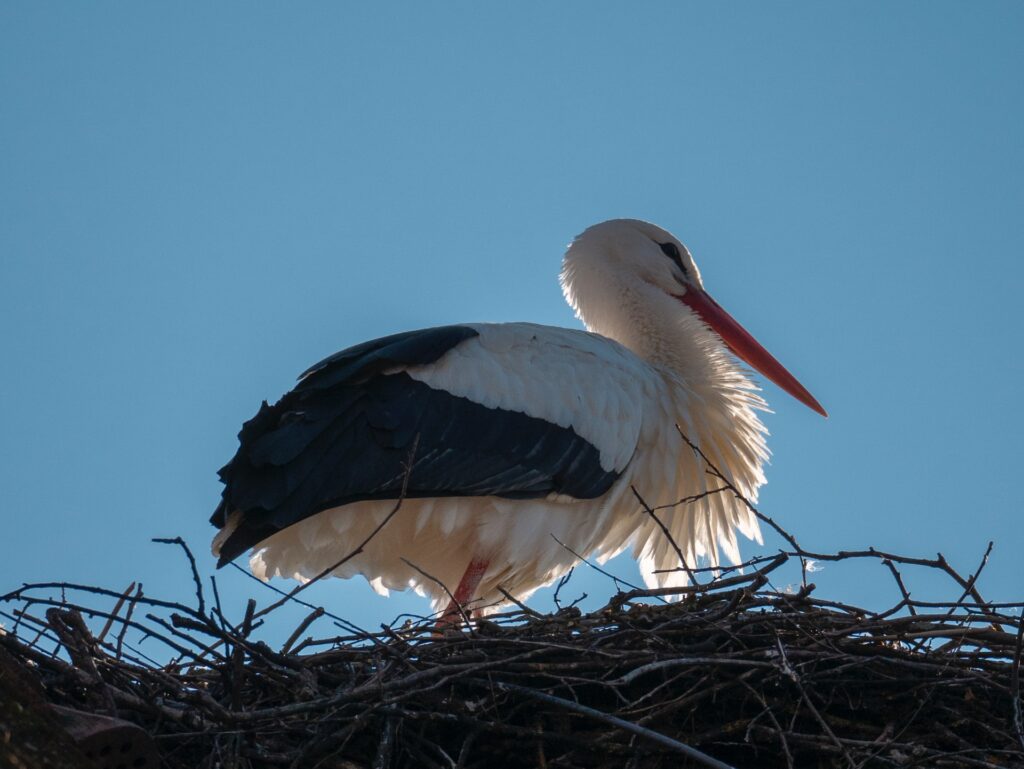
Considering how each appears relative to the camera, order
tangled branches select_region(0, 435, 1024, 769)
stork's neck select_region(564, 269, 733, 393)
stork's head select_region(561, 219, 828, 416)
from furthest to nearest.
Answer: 1. stork's head select_region(561, 219, 828, 416)
2. stork's neck select_region(564, 269, 733, 393)
3. tangled branches select_region(0, 435, 1024, 769)

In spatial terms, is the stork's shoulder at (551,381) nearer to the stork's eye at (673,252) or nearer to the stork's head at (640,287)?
the stork's head at (640,287)

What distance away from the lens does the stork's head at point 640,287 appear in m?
6.14

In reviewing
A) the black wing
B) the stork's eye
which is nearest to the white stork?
the black wing

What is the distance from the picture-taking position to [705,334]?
6012 millimetres

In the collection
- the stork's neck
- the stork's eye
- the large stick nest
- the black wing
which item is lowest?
the large stick nest

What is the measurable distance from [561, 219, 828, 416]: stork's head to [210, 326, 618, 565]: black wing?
3.84ft

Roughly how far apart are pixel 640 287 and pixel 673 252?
352 millimetres

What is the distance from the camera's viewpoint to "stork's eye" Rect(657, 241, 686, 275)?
251 inches

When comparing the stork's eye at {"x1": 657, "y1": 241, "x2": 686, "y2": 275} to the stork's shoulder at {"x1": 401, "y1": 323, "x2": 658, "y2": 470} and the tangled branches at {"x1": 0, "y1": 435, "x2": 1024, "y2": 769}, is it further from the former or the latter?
the tangled branches at {"x1": 0, "y1": 435, "x2": 1024, "y2": 769}

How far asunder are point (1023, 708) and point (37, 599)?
2.32 meters

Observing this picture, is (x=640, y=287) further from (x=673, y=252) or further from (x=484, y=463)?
(x=484, y=463)

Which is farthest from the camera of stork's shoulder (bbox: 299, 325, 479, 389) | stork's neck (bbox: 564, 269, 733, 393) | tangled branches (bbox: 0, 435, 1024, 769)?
stork's neck (bbox: 564, 269, 733, 393)

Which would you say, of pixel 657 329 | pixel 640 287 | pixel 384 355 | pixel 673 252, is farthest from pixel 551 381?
pixel 673 252

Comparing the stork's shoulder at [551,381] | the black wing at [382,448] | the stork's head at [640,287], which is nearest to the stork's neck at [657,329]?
the stork's head at [640,287]
